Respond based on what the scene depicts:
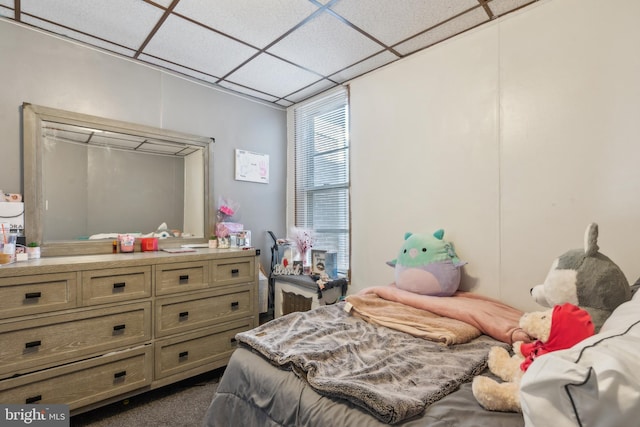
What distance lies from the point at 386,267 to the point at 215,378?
1544mm

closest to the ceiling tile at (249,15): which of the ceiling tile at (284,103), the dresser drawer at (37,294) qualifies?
the ceiling tile at (284,103)

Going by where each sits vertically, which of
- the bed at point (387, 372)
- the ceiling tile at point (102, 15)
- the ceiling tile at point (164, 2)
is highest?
the ceiling tile at point (164, 2)

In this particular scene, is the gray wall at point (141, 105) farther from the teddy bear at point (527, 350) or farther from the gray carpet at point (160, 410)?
the teddy bear at point (527, 350)

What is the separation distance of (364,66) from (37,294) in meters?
2.57

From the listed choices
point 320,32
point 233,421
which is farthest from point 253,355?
point 320,32

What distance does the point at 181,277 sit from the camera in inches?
82.4

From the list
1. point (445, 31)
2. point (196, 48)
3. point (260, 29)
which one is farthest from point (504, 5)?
point (196, 48)

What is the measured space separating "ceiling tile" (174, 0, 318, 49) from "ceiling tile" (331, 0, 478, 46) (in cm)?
24

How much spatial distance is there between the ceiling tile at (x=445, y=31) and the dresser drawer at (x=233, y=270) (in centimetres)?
196

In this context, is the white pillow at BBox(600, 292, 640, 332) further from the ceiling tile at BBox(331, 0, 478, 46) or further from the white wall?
the ceiling tile at BBox(331, 0, 478, 46)

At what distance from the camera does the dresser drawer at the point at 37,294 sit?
152 centimetres

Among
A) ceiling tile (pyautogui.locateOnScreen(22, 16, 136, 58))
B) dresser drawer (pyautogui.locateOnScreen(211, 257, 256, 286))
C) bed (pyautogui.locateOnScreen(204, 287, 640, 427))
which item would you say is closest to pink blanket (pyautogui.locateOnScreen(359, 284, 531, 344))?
bed (pyautogui.locateOnScreen(204, 287, 640, 427))

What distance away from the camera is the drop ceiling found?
174 cm

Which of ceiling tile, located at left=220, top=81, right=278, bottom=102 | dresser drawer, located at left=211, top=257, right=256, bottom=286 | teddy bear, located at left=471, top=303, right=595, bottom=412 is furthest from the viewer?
ceiling tile, located at left=220, top=81, right=278, bottom=102
